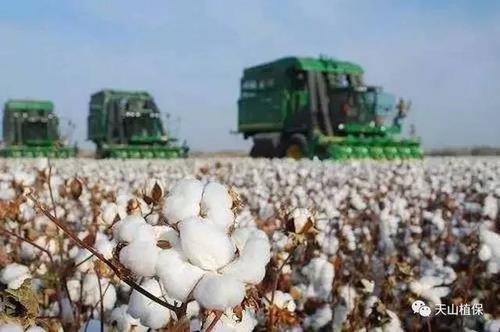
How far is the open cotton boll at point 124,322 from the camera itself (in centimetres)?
144

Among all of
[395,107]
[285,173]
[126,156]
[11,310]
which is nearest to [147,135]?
[126,156]

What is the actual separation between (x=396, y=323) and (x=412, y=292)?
230 millimetres

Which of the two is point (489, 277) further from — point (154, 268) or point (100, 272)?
point (154, 268)

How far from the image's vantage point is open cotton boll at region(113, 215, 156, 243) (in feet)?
3.07

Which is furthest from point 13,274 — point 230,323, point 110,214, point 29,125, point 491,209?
point 29,125

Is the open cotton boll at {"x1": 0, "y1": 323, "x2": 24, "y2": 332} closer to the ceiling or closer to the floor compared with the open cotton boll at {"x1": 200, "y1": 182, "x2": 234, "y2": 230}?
closer to the floor

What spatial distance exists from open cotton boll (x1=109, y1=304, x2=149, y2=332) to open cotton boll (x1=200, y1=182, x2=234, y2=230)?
493 millimetres

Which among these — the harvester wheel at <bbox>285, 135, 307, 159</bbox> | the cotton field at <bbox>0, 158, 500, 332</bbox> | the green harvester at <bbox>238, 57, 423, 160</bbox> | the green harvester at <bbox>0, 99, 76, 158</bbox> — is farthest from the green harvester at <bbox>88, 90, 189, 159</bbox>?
the cotton field at <bbox>0, 158, 500, 332</bbox>

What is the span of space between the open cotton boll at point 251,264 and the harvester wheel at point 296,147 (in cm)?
1649

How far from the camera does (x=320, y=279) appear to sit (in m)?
2.57

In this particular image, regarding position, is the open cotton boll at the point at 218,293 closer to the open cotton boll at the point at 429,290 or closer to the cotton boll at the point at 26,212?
the open cotton boll at the point at 429,290

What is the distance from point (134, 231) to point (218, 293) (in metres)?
0.15

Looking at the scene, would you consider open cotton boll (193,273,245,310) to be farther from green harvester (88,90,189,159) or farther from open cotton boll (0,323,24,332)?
green harvester (88,90,189,159)

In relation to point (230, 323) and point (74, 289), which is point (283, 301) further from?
point (230, 323)
